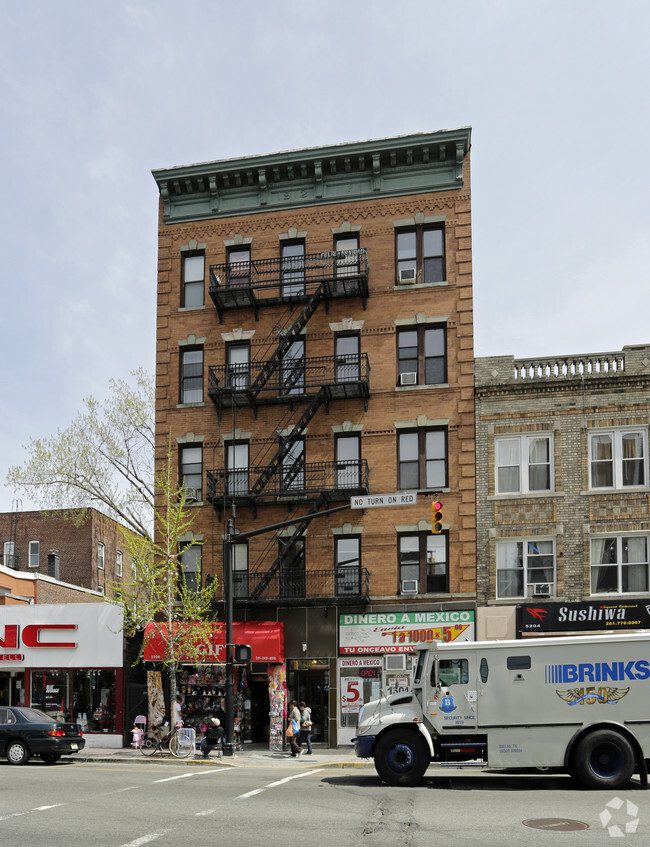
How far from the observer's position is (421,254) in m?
34.4

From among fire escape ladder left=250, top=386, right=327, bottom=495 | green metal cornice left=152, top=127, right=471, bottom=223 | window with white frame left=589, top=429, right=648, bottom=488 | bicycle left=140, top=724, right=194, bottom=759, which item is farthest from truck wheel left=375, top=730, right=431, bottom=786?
green metal cornice left=152, top=127, right=471, bottom=223

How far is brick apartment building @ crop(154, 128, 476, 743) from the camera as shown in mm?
32250

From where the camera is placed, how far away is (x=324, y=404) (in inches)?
1336

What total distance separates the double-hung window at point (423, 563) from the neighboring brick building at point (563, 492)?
4.02ft

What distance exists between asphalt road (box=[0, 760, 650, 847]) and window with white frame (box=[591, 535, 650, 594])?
11378 millimetres

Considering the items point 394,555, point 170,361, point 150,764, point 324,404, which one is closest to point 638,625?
point 394,555

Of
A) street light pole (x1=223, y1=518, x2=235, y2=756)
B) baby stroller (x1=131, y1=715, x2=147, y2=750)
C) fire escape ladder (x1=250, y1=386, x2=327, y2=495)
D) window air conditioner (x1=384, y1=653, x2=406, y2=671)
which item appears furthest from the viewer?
fire escape ladder (x1=250, y1=386, x2=327, y2=495)

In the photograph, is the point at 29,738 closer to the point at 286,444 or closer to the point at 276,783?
the point at 276,783

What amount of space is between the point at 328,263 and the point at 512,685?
19.6m

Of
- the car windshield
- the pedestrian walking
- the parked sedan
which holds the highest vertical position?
the car windshield

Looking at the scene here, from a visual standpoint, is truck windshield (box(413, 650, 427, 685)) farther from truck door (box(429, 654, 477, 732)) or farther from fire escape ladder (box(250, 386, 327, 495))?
fire escape ladder (box(250, 386, 327, 495))

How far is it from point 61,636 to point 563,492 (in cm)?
1765

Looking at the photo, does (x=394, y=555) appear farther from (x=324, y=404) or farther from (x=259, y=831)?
(x=259, y=831)

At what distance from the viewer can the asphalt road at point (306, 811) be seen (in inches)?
491
